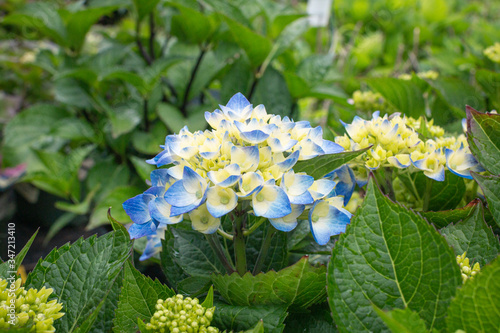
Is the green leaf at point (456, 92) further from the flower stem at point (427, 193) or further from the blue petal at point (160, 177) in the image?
the blue petal at point (160, 177)

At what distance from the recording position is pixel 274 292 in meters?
0.58

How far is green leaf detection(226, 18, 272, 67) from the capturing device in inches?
55.6

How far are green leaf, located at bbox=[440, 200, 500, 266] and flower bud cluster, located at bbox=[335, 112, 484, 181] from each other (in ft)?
0.26

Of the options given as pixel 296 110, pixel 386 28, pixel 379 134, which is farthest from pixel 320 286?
pixel 386 28

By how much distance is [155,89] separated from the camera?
171cm

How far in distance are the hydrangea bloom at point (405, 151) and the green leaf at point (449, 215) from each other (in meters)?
0.05

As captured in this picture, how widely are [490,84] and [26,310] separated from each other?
139cm

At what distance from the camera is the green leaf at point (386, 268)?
1.68ft

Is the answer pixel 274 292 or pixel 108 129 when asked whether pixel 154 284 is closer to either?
pixel 274 292

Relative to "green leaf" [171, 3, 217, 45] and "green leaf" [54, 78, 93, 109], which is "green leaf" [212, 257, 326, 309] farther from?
"green leaf" [54, 78, 93, 109]

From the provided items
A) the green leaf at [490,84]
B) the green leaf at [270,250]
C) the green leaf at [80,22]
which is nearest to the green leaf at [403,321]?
the green leaf at [270,250]

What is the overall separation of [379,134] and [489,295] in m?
0.31

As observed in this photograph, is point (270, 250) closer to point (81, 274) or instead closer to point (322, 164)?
point (322, 164)

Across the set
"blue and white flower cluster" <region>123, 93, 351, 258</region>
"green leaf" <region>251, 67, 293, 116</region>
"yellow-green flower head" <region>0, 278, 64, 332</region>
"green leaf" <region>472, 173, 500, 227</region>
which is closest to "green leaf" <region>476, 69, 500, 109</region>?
"green leaf" <region>251, 67, 293, 116</region>
